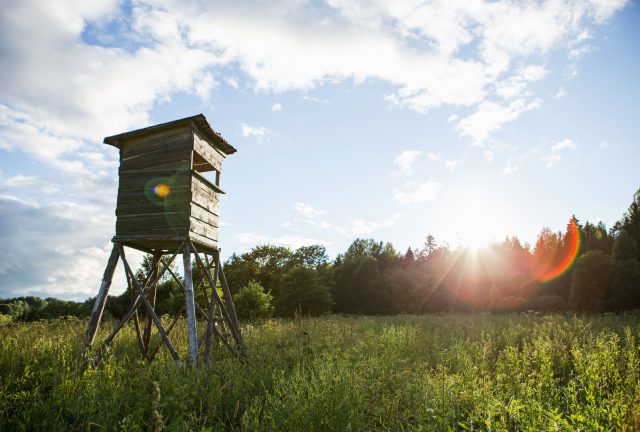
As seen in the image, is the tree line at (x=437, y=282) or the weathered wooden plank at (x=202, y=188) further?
the tree line at (x=437, y=282)

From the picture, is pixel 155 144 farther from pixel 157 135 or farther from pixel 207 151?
pixel 207 151

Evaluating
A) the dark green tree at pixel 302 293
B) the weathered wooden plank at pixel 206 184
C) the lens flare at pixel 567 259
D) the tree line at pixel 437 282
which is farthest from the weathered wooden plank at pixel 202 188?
the lens flare at pixel 567 259

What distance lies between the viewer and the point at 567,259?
3816 centimetres

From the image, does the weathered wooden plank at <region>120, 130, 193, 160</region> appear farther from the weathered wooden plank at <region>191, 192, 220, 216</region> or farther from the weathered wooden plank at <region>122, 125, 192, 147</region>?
the weathered wooden plank at <region>191, 192, 220, 216</region>

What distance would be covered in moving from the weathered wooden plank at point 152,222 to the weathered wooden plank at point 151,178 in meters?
0.68

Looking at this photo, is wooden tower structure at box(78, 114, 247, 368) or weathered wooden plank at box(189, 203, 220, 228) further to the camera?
weathered wooden plank at box(189, 203, 220, 228)

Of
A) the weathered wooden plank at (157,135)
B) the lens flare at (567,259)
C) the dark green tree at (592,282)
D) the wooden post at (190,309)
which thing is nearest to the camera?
the wooden post at (190,309)

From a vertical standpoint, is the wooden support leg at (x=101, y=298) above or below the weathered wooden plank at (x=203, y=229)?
below

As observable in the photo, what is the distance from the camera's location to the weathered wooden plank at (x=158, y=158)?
7016 mm

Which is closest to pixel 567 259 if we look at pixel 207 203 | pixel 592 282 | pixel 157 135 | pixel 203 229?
pixel 592 282

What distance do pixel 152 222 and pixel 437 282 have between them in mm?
37215

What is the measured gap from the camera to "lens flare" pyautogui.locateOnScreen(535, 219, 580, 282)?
3467 cm

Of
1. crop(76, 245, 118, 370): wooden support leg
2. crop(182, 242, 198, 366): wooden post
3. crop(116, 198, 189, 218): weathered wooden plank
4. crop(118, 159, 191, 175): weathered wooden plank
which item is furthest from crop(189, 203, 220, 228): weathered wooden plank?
crop(76, 245, 118, 370): wooden support leg

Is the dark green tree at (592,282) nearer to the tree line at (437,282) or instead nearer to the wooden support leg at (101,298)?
the tree line at (437,282)
